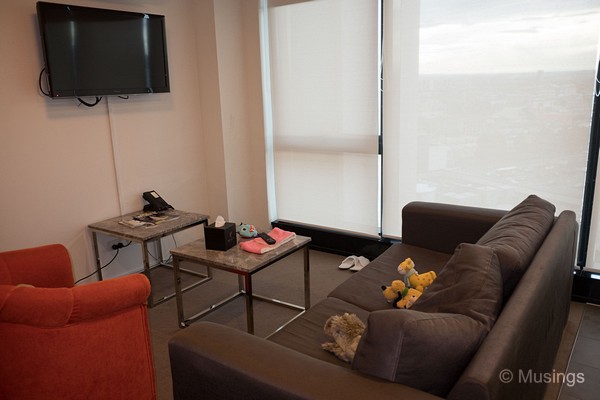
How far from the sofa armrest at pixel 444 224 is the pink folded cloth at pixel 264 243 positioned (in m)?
0.83

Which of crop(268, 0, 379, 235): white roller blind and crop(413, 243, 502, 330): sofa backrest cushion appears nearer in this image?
crop(413, 243, 502, 330): sofa backrest cushion

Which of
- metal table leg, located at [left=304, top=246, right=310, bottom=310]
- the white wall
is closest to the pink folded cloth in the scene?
metal table leg, located at [left=304, top=246, right=310, bottom=310]

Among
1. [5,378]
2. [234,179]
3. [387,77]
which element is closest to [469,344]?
[5,378]

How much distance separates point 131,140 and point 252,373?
2.88 meters

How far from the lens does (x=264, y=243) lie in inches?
115

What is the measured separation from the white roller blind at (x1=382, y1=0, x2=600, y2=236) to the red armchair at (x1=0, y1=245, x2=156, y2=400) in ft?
7.95

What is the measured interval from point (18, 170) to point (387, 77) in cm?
276

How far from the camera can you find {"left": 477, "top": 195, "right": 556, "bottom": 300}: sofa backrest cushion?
5.69ft

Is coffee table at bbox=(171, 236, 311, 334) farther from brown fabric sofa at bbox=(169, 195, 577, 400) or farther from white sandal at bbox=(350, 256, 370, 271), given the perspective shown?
white sandal at bbox=(350, 256, 370, 271)

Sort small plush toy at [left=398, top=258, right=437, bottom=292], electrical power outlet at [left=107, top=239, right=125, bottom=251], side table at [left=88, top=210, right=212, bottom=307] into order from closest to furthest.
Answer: small plush toy at [left=398, top=258, right=437, bottom=292] < side table at [left=88, top=210, right=212, bottom=307] < electrical power outlet at [left=107, top=239, right=125, bottom=251]

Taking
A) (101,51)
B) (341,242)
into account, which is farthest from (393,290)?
(101,51)

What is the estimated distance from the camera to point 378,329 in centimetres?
133

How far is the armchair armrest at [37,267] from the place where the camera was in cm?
245

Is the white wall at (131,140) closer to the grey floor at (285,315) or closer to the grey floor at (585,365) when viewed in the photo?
the grey floor at (285,315)
